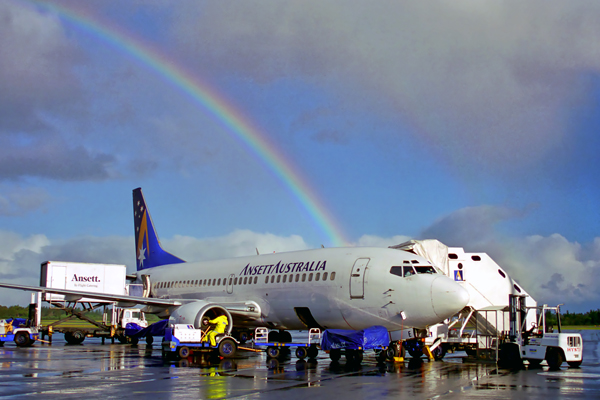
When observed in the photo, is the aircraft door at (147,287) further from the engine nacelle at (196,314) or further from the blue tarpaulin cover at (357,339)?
the blue tarpaulin cover at (357,339)

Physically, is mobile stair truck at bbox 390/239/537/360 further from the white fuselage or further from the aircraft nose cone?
the aircraft nose cone

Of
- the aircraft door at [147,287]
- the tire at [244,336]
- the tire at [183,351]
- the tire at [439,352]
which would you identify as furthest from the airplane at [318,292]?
the aircraft door at [147,287]

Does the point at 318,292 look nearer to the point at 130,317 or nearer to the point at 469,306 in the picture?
the point at 469,306

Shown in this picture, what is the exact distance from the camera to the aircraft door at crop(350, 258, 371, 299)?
2284 cm

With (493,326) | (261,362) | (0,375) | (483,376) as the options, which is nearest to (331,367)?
(261,362)

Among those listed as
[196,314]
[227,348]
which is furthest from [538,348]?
[196,314]

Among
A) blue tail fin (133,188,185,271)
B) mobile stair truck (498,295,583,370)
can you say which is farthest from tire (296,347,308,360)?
blue tail fin (133,188,185,271)

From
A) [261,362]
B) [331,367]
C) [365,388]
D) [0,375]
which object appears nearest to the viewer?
[365,388]

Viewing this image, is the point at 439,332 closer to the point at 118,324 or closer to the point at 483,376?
the point at 483,376

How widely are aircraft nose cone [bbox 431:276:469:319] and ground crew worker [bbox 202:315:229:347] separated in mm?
7963

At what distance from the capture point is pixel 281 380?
600 inches

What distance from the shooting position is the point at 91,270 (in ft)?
129

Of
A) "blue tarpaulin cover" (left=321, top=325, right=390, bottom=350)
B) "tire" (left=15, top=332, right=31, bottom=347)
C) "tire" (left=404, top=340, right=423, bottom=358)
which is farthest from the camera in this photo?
"tire" (left=15, top=332, right=31, bottom=347)

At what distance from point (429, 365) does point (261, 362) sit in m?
5.65
